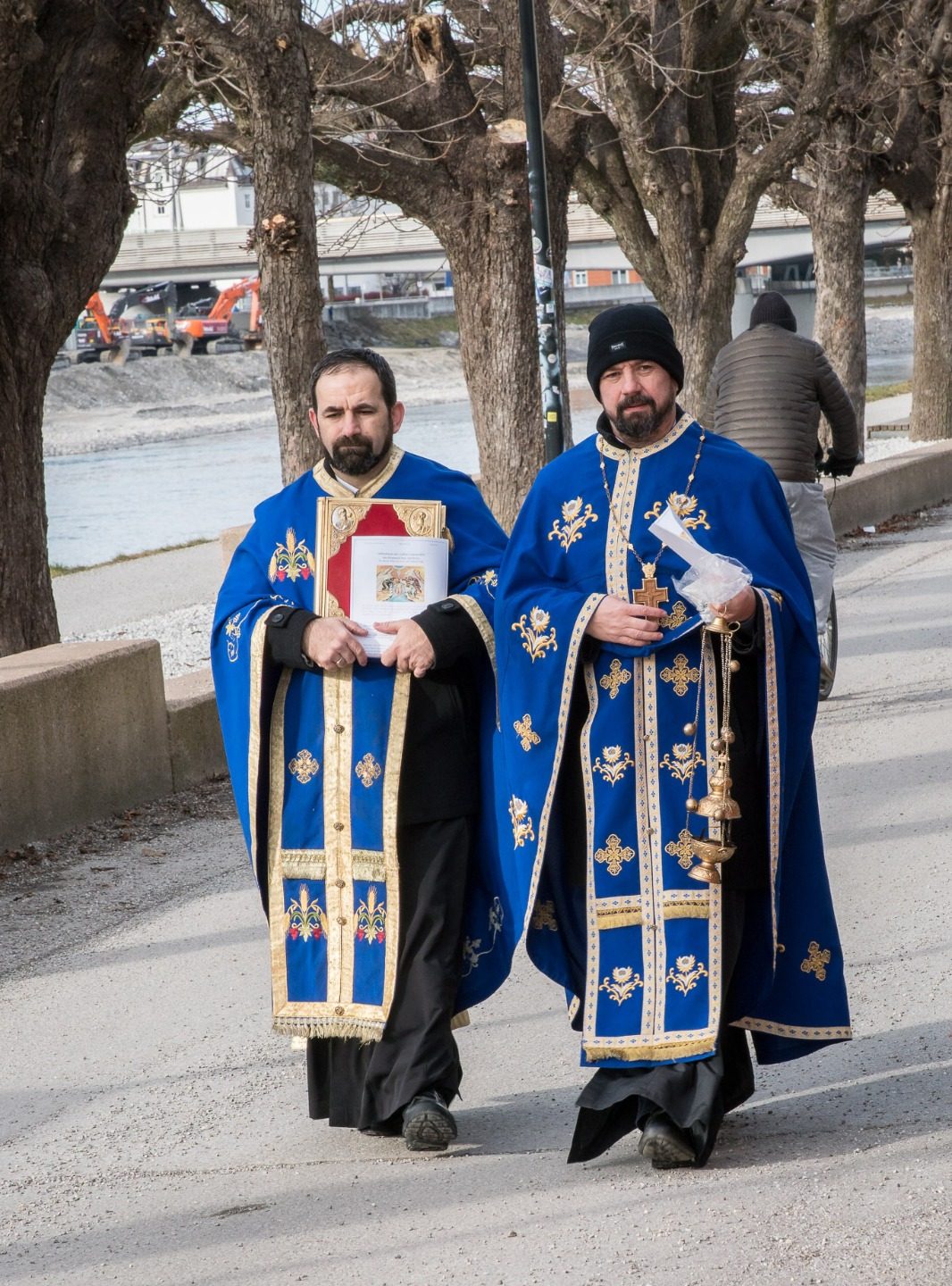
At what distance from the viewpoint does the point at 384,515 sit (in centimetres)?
455

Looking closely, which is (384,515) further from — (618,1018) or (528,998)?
(528,998)

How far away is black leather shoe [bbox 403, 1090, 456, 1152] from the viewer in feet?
14.2

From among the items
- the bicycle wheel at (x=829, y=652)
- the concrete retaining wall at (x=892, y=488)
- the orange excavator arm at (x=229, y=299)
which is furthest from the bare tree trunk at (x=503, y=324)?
the orange excavator arm at (x=229, y=299)

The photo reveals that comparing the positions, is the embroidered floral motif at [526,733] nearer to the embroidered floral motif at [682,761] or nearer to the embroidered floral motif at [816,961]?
the embroidered floral motif at [682,761]

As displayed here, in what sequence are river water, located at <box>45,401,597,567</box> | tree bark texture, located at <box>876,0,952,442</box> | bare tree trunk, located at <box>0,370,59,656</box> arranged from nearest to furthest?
bare tree trunk, located at <box>0,370,59,656</box>, tree bark texture, located at <box>876,0,952,442</box>, river water, located at <box>45,401,597,567</box>

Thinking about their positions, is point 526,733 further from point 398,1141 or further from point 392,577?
point 398,1141

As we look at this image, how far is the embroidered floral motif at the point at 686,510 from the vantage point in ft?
14.0

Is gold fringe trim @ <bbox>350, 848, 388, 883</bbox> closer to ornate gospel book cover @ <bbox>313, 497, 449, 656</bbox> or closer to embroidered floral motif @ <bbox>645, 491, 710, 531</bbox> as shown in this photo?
ornate gospel book cover @ <bbox>313, 497, 449, 656</bbox>

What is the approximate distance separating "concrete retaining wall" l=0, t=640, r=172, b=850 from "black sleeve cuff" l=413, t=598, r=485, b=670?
3.32 meters

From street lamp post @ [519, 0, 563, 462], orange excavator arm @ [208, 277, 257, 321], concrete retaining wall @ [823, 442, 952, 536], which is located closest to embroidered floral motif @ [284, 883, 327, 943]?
street lamp post @ [519, 0, 563, 462]

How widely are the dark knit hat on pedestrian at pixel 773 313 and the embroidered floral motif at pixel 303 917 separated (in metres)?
5.14

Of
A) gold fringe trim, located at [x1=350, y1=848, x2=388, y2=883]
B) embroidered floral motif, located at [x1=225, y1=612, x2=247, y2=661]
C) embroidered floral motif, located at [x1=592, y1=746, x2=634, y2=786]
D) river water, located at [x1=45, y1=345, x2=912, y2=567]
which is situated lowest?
river water, located at [x1=45, y1=345, x2=912, y2=567]

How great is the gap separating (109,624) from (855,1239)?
11296mm

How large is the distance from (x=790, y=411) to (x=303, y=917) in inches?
195
